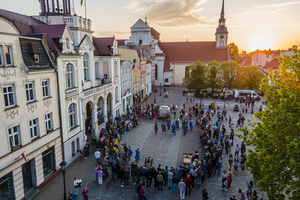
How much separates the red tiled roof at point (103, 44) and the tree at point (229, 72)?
30.1 meters

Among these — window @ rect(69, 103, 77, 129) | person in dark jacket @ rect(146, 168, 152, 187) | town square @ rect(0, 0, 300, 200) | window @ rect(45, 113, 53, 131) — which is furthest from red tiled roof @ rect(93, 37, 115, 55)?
person in dark jacket @ rect(146, 168, 152, 187)

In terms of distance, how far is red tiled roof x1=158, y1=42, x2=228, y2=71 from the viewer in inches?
2611

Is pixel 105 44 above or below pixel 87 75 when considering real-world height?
above

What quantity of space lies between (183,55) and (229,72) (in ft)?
72.5

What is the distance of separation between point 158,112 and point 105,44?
12.5 meters

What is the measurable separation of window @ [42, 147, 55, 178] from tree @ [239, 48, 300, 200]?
13.5 meters

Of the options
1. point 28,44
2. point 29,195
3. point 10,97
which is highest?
point 28,44

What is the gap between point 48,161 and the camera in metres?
16.5

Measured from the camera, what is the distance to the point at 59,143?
57.2ft

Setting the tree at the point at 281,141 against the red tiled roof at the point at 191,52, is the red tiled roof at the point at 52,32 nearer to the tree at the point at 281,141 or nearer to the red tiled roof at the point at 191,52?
the tree at the point at 281,141

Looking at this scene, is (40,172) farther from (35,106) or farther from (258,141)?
(258,141)

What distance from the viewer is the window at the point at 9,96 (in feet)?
41.6

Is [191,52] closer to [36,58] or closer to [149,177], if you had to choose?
[149,177]

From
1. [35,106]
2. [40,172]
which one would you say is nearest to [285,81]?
[35,106]
